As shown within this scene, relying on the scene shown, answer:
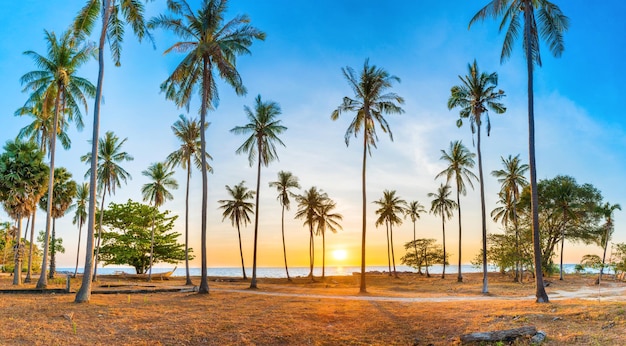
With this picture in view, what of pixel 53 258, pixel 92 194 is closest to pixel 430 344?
pixel 92 194

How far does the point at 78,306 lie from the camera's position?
15336mm

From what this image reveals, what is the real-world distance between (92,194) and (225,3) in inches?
539

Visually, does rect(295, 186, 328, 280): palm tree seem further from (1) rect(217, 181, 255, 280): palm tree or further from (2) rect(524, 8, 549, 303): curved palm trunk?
(2) rect(524, 8, 549, 303): curved palm trunk

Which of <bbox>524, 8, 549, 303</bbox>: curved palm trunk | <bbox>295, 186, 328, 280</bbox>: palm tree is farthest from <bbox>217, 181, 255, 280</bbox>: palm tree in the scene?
<bbox>524, 8, 549, 303</bbox>: curved palm trunk

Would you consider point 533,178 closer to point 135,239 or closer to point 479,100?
point 479,100

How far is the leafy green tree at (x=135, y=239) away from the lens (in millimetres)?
49094

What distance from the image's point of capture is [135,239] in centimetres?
4956

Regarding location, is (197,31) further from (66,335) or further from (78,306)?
(66,335)

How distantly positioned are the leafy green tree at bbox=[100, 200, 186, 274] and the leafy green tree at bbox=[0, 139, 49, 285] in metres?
20.1

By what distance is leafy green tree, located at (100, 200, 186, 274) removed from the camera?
49.1 m

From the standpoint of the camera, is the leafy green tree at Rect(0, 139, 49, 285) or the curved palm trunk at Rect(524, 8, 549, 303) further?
the leafy green tree at Rect(0, 139, 49, 285)

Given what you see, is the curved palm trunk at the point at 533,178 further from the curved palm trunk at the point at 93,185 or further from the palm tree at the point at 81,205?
the palm tree at the point at 81,205

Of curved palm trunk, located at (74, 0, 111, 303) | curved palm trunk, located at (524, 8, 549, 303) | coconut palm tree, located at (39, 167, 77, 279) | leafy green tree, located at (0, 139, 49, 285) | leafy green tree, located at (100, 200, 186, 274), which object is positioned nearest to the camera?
curved palm trunk, located at (74, 0, 111, 303)

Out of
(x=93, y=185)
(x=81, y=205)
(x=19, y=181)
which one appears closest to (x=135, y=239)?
(x=81, y=205)
